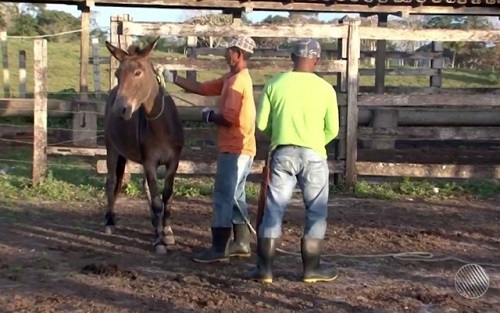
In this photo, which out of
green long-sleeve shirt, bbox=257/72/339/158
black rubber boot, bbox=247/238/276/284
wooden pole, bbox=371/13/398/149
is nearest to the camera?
green long-sleeve shirt, bbox=257/72/339/158

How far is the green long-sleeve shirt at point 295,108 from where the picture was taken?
21.7 ft

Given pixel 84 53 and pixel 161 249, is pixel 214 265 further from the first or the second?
pixel 84 53

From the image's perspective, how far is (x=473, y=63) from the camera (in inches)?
1916

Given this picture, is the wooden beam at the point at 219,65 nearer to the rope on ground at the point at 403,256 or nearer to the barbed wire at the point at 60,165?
the barbed wire at the point at 60,165

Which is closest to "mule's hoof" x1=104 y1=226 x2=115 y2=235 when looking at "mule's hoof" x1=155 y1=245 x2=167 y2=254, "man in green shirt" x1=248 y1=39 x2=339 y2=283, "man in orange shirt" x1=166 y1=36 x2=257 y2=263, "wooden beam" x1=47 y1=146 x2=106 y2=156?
"mule's hoof" x1=155 y1=245 x2=167 y2=254

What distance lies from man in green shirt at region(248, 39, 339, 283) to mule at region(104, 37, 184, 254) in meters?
1.50

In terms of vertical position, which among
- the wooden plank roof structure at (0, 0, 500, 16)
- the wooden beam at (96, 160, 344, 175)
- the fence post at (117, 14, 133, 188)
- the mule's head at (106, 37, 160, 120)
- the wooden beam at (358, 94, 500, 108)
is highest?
the wooden plank roof structure at (0, 0, 500, 16)

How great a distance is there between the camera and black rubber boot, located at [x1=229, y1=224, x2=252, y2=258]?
7789 mm

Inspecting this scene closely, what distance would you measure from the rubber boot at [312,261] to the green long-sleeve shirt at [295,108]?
0.73 metres

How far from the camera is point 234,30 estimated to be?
36.9 ft

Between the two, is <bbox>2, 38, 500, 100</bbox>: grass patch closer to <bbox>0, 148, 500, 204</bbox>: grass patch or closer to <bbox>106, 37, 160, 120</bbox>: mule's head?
<bbox>0, 148, 500, 204</bbox>: grass patch

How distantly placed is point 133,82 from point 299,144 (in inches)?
73.3

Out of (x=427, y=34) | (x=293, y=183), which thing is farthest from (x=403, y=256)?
(x=427, y=34)

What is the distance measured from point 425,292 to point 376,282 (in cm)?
47
